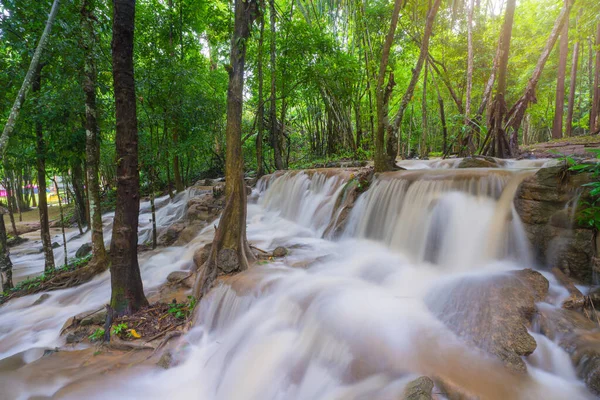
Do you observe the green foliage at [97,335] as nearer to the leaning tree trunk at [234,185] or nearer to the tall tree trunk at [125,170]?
the tall tree trunk at [125,170]

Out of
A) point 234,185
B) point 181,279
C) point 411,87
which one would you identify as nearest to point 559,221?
point 411,87

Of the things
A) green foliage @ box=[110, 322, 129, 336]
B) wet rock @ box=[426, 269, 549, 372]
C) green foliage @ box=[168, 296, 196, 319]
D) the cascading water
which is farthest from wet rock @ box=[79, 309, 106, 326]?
the cascading water

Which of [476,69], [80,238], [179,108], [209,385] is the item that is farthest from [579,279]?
[80,238]

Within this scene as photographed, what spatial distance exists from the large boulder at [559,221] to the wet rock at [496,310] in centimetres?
65

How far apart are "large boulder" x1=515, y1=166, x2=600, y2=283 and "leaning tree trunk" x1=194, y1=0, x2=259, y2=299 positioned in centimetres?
417

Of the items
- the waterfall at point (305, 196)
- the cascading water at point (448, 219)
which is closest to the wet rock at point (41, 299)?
the waterfall at point (305, 196)

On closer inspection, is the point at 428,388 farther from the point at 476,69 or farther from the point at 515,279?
the point at 476,69

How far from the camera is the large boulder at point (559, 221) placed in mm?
3420

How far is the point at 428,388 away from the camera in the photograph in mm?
2055

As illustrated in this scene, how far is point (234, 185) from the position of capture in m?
4.89

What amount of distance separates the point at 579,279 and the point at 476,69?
13.7 m

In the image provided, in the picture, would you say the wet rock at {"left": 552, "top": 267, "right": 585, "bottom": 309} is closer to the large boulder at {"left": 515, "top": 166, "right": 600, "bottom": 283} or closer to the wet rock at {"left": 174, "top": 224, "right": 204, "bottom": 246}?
the large boulder at {"left": 515, "top": 166, "right": 600, "bottom": 283}

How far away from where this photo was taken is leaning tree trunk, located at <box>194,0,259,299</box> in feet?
15.3

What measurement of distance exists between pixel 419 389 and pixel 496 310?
133 cm
